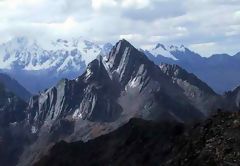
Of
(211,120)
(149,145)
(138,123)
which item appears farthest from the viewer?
(138,123)

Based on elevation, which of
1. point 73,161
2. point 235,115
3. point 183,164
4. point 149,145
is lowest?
point 73,161

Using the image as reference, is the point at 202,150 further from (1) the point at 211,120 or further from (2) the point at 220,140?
(1) the point at 211,120

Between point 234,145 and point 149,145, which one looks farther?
point 149,145

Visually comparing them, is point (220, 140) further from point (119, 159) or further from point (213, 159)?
point (119, 159)

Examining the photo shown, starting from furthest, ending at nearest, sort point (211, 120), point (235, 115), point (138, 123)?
1. point (138, 123)
2. point (211, 120)
3. point (235, 115)

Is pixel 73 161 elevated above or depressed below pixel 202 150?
below

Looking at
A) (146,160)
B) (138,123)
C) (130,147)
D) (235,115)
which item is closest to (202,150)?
(235,115)
